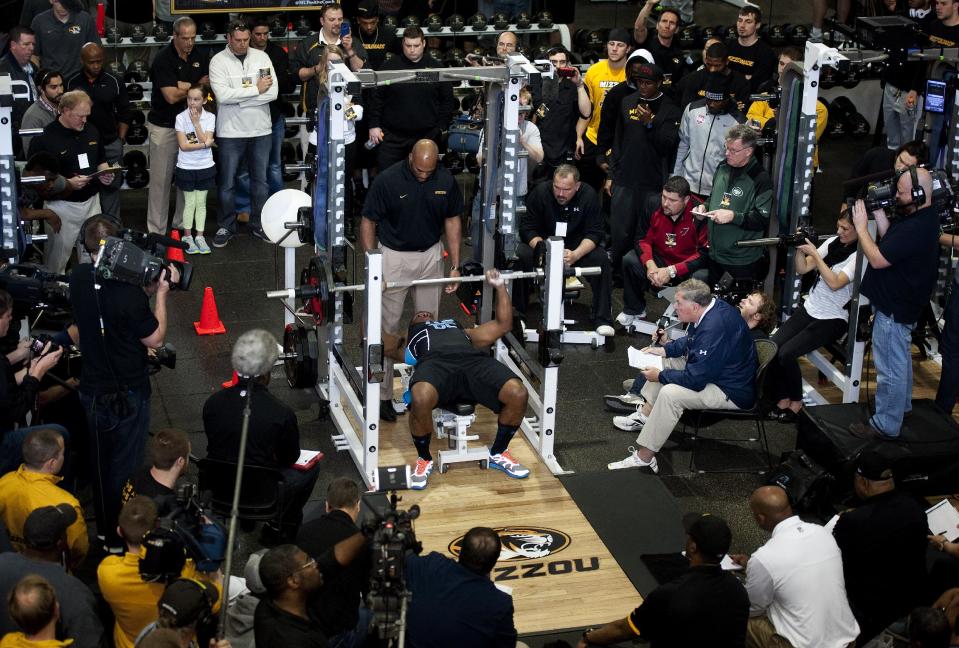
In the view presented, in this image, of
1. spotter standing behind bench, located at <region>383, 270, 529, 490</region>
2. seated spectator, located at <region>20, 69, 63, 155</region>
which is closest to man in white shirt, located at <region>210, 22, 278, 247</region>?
seated spectator, located at <region>20, 69, 63, 155</region>

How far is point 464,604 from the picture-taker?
5.43 m

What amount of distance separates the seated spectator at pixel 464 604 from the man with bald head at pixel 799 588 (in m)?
1.34

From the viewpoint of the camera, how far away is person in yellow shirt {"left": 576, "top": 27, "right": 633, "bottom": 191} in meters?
11.3

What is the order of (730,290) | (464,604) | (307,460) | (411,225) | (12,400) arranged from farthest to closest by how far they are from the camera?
(730,290) → (411,225) → (307,460) → (12,400) → (464,604)

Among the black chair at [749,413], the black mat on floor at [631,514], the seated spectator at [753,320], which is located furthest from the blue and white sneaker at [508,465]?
the black chair at [749,413]

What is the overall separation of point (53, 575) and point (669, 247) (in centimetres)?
555

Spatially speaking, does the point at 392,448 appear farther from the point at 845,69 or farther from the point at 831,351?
the point at 845,69

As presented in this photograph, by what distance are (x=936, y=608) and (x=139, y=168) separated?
8614 mm

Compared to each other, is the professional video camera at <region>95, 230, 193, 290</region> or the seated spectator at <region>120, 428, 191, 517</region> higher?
the professional video camera at <region>95, 230, 193, 290</region>

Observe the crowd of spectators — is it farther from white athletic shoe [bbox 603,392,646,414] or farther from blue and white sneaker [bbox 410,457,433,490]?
blue and white sneaker [bbox 410,457,433,490]

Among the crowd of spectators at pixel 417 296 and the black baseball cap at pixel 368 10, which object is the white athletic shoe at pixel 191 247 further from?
the black baseball cap at pixel 368 10

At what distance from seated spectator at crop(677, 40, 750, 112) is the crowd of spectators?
5 centimetres

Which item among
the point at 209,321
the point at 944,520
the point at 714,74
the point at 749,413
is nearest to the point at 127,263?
the point at 209,321

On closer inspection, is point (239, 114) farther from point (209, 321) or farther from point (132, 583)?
point (132, 583)
